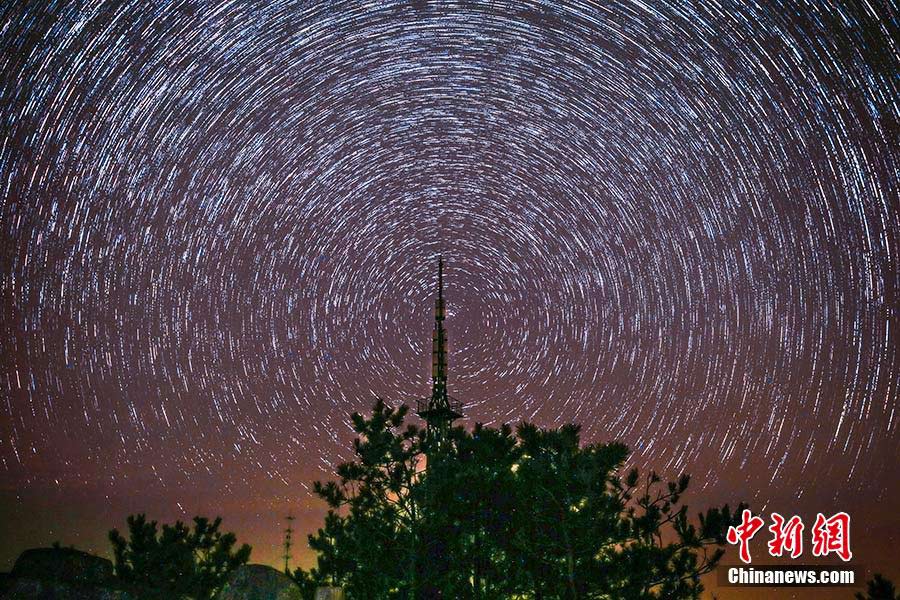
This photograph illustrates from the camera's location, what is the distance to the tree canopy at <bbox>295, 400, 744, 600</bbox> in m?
21.1

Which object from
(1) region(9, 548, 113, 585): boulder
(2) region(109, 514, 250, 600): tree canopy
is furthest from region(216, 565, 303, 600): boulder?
(2) region(109, 514, 250, 600): tree canopy

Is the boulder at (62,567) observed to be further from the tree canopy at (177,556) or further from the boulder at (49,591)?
the tree canopy at (177,556)

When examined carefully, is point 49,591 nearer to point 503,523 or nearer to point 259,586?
point 259,586

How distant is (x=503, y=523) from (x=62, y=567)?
1218 cm

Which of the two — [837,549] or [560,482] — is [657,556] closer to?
[560,482]

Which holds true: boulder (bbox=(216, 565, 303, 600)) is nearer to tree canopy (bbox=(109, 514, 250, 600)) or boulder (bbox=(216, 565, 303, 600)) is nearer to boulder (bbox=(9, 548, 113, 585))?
boulder (bbox=(9, 548, 113, 585))

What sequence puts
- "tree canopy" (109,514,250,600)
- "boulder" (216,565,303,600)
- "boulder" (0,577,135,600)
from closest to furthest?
"boulder" (216,565,303,600)
"boulder" (0,577,135,600)
"tree canopy" (109,514,250,600)

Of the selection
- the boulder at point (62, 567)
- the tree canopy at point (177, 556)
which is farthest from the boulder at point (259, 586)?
the tree canopy at point (177, 556)

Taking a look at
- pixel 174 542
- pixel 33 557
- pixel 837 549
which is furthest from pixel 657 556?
pixel 174 542

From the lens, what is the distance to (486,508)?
2464 centimetres

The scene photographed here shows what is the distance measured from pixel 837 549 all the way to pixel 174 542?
2681 centimetres

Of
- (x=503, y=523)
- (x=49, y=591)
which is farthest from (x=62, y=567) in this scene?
(x=503, y=523)

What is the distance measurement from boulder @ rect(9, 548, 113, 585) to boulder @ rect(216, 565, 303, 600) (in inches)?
146

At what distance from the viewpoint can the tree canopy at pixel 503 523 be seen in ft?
69.3
